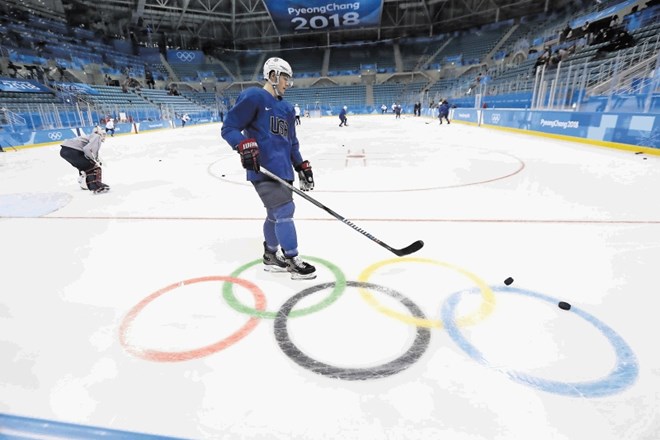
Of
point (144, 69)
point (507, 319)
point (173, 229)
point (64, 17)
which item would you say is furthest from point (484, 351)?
point (64, 17)

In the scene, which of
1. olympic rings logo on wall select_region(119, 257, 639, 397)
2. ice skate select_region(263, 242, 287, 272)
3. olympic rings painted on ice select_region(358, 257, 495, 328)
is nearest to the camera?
olympic rings logo on wall select_region(119, 257, 639, 397)

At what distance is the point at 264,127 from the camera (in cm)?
247

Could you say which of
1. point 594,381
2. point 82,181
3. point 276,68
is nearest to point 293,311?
point 594,381

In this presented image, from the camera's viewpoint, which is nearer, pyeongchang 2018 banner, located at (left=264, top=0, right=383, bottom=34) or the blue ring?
the blue ring

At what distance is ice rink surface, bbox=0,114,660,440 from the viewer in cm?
144

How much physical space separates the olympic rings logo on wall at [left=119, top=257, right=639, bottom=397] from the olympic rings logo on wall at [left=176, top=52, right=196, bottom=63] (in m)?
49.0

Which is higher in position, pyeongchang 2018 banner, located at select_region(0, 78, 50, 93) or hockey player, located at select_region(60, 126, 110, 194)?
pyeongchang 2018 banner, located at select_region(0, 78, 50, 93)

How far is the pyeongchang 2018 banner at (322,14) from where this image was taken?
35.8 meters

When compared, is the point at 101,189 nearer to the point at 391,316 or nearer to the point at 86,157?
the point at 86,157

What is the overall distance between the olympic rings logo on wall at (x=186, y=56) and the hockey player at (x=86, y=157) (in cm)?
4438

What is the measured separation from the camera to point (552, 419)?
1398 mm

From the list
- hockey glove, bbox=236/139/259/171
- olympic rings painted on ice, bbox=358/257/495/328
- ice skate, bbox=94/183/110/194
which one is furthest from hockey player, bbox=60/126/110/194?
olympic rings painted on ice, bbox=358/257/495/328

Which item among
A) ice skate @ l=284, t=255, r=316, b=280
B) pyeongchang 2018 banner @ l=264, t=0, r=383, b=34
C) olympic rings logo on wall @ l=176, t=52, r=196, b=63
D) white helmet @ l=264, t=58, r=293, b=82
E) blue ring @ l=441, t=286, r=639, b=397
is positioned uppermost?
pyeongchang 2018 banner @ l=264, t=0, r=383, b=34

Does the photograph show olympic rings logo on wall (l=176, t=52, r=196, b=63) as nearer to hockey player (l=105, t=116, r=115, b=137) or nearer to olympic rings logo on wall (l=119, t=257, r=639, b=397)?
hockey player (l=105, t=116, r=115, b=137)
